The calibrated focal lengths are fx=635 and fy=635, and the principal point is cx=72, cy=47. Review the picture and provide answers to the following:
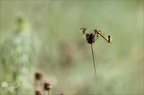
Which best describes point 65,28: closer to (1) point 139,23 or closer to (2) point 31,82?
(1) point 139,23

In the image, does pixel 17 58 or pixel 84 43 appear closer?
pixel 17 58

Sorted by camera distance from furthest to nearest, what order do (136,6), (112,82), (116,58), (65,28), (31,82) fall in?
(136,6) → (65,28) → (116,58) → (112,82) → (31,82)

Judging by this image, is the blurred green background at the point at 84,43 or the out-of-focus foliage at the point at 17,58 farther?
the blurred green background at the point at 84,43

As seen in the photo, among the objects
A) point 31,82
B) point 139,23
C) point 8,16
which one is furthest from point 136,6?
point 31,82

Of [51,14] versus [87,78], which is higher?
[51,14]

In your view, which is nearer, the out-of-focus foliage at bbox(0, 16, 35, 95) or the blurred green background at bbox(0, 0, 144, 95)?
the out-of-focus foliage at bbox(0, 16, 35, 95)

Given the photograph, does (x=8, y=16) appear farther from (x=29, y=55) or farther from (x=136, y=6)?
(x=29, y=55)

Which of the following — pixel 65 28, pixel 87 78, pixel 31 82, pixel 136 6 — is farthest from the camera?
pixel 136 6

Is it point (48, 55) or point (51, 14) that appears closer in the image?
point (48, 55)
